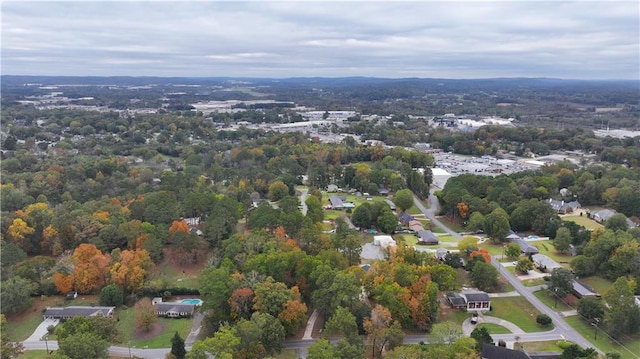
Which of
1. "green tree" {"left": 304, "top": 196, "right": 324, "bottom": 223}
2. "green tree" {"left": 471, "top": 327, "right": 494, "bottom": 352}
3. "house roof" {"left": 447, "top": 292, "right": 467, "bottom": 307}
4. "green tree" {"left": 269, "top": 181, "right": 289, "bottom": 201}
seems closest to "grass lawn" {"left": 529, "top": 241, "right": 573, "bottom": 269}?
"house roof" {"left": 447, "top": 292, "right": 467, "bottom": 307}

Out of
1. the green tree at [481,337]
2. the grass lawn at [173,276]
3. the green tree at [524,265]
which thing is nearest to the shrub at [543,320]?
the green tree at [481,337]

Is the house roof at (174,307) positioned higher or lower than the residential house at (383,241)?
lower

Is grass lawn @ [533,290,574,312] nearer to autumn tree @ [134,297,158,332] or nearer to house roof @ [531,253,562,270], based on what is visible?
house roof @ [531,253,562,270]

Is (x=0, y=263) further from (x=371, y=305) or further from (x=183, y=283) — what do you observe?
(x=371, y=305)

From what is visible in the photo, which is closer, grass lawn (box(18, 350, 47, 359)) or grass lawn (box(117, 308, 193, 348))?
grass lawn (box(18, 350, 47, 359))

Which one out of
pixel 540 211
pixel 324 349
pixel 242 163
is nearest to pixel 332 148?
pixel 242 163

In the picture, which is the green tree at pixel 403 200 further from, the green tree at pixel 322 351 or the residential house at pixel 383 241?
the green tree at pixel 322 351
